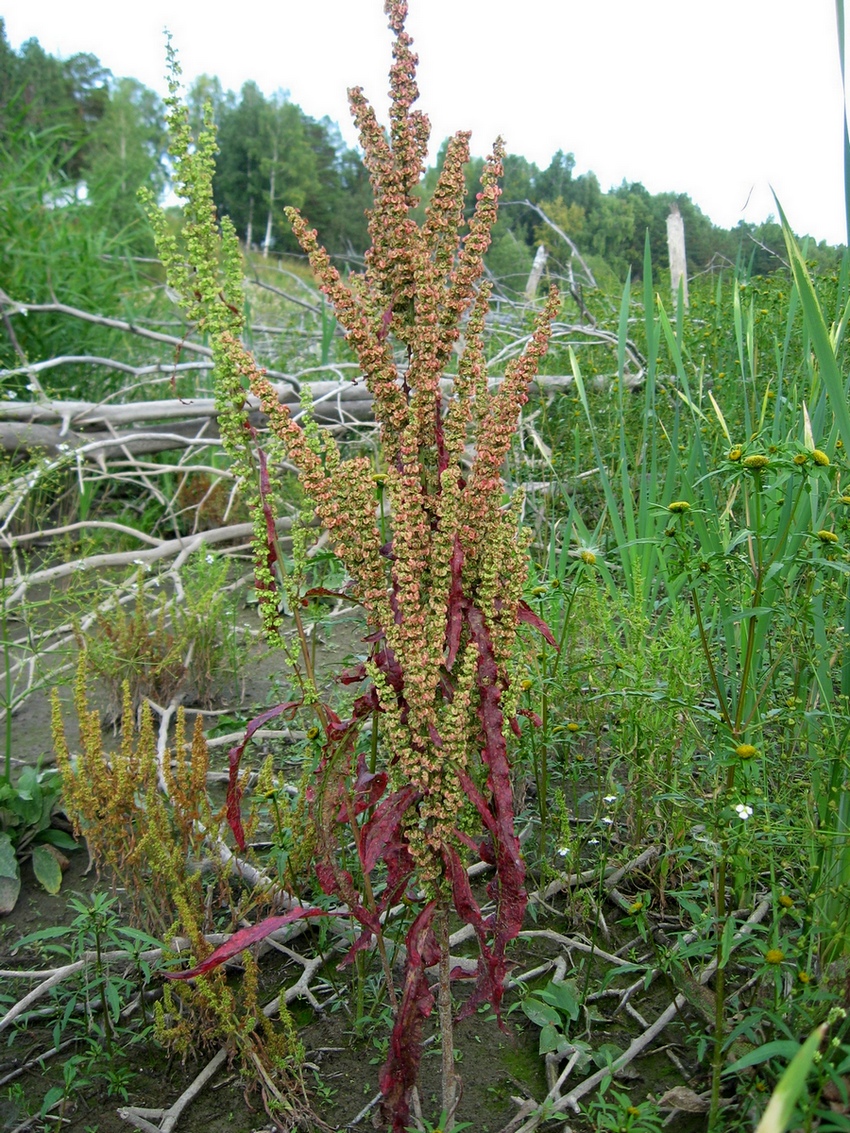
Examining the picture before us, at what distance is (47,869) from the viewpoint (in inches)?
97.7

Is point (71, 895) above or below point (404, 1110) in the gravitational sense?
below

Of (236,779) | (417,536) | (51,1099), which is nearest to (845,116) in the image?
(417,536)

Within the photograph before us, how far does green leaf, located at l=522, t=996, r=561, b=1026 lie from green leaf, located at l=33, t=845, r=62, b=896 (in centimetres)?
143

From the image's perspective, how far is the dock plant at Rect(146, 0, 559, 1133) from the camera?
1400 mm

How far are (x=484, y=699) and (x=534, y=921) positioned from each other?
3.03 ft

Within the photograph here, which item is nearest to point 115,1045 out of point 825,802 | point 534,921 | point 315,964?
point 315,964

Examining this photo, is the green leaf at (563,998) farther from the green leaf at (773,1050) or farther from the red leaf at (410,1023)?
the green leaf at (773,1050)

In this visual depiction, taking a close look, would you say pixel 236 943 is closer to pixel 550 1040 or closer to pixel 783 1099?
pixel 550 1040

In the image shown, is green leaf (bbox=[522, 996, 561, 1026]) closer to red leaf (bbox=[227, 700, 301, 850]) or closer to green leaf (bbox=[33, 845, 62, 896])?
red leaf (bbox=[227, 700, 301, 850])

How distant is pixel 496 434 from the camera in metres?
1.43

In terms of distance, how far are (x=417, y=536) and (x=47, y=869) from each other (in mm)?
1781

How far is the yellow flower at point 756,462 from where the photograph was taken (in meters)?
1.47

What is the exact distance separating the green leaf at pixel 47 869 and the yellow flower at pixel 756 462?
7.09ft

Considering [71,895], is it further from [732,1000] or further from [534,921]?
[732,1000]
